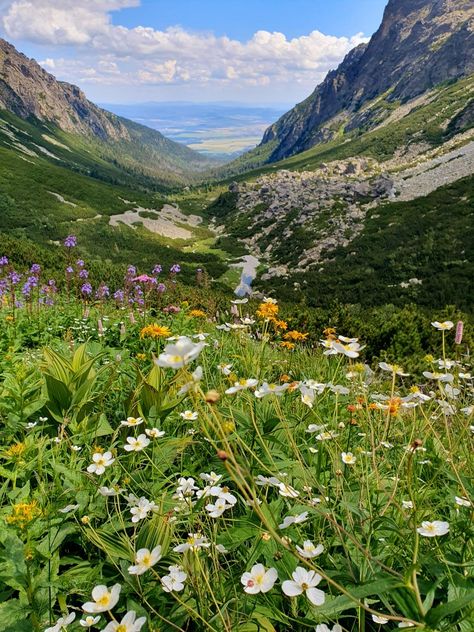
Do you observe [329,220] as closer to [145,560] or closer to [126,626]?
[145,560]

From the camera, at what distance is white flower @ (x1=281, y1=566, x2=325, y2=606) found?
139cm

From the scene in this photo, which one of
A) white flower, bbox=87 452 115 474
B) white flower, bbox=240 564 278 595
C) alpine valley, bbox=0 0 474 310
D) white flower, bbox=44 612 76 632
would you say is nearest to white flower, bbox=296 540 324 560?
white flower, bbox=240 564 278 595

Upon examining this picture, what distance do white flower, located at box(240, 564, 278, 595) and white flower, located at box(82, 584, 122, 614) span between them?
45 centimetres

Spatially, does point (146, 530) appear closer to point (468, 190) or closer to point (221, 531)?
point (221, 531)

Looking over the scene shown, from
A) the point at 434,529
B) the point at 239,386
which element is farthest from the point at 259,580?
the point at 434,529

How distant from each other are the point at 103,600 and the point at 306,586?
2.38 feet

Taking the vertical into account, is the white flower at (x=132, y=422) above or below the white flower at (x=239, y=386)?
below

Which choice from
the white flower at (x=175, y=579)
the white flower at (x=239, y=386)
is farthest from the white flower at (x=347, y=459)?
the white flower at (x=175, y=579)

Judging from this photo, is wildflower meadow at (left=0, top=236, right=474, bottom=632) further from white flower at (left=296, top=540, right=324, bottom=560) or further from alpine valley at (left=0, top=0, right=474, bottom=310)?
alpine valley at (left=0, top=0, right=474, bottom=310)

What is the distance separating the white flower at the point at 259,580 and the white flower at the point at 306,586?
5cm

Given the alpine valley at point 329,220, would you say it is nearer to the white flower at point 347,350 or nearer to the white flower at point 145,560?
the white flower at point 347,350

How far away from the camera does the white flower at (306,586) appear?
1.39m

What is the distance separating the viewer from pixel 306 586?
58.1 inches

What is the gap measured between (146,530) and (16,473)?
3.22 ft
